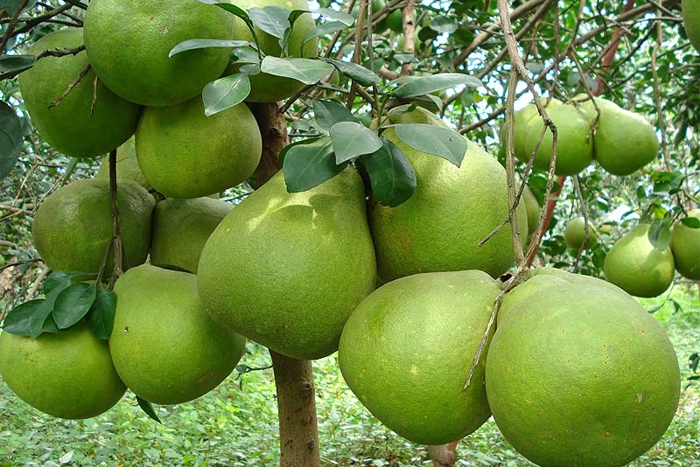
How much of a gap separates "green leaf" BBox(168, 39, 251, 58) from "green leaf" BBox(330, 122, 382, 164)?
0.66 ft

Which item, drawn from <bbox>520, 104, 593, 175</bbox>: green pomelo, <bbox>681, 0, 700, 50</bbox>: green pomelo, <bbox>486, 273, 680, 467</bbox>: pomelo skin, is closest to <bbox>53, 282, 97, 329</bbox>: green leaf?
<bbox>486, 273, 680, 467</bbox>: pomelo skin

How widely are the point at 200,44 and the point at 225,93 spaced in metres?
0.08

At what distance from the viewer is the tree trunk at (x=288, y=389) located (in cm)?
134

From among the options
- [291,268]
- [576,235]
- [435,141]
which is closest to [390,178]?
[435,141]

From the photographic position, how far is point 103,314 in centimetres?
119

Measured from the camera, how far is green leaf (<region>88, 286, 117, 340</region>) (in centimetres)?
119

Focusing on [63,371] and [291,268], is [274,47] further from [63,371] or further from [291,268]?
[63,371]

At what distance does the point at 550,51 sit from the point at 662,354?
108 inches

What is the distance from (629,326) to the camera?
749 millimetres

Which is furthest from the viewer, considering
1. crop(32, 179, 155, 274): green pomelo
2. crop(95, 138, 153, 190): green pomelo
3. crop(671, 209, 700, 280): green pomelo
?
crop(671, 209, 700, 280): green pomelo

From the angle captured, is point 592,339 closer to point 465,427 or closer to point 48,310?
point 465,427

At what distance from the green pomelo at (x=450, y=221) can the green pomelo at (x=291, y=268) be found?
0.06 meters

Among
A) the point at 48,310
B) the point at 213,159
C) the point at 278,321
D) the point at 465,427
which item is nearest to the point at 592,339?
the point at 465,427

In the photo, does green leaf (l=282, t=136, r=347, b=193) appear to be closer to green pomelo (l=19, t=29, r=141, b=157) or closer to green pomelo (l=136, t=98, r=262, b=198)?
green pomelo (l=136, t=98, r=262, b=198)
